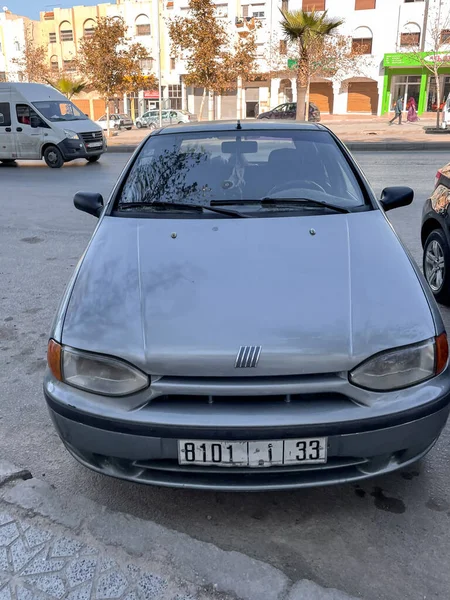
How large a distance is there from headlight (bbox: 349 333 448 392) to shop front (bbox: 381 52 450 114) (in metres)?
43.6

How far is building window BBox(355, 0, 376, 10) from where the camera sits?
42.2m

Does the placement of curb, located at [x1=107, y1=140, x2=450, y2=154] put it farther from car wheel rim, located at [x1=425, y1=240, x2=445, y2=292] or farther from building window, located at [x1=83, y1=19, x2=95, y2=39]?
building window, located at [x1=83, y1=19, x2=95, y2=39]

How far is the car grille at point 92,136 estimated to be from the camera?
15.7 metres

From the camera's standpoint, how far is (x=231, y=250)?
2.59m

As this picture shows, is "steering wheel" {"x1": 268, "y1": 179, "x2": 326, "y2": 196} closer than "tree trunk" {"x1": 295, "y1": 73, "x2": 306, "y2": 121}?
Yes

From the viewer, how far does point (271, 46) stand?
136ft

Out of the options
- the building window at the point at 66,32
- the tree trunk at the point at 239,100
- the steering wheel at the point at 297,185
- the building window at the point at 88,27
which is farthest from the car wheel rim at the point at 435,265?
the building window at the point at 66,32

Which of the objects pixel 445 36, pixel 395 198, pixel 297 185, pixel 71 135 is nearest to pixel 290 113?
pixel 445 36

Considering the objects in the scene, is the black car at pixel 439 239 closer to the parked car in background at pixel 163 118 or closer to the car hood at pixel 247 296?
the car hood at pixel 247 296

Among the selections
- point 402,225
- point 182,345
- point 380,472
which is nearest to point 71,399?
point 182,345

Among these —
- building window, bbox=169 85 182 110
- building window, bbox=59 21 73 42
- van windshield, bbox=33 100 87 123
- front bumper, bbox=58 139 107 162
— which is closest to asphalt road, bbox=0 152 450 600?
front bumper, bbox=58 139 107 162

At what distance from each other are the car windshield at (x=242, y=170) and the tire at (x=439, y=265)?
1455 millimetres

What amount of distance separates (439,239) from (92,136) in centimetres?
1339

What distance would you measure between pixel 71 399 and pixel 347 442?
1.05 metres
